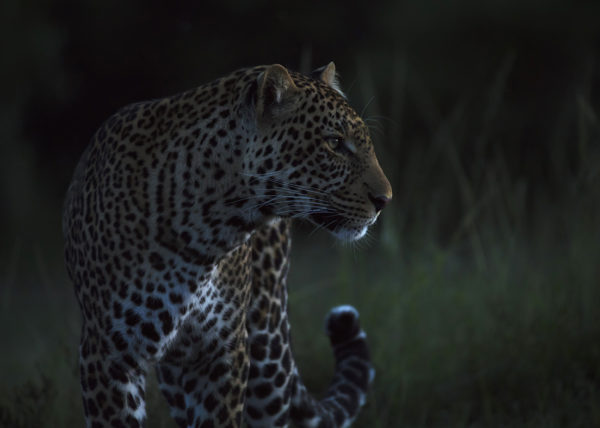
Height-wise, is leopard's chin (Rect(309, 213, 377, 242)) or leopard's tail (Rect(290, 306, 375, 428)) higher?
leopard's chin (Rect(309, 213, 377, 242))

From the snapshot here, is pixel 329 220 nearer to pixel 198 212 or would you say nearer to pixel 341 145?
pixel 341 145

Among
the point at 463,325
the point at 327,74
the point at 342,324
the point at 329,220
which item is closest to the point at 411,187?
the point at 463,325

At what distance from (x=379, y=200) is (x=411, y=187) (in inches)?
111

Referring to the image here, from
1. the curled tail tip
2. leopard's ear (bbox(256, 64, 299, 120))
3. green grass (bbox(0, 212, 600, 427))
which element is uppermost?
leopard's ear (bbox(256, 64, 299, 120))

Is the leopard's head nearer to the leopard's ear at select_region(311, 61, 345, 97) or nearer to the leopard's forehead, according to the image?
the leopard's forehead

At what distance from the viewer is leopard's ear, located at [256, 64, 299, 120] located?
3635 millimetres

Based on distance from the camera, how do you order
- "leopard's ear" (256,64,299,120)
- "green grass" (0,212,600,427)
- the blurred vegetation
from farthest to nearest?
the blurred vegetation → "green grass" (0,212,600,427) → "leopard's ear" (256,64,299,120)

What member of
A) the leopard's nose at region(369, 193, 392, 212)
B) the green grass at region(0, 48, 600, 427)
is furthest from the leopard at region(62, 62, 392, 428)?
the green grass at region(0, 48, 600, 427)

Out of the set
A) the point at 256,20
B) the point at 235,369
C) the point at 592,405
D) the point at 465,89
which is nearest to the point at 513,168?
the point at 465,89

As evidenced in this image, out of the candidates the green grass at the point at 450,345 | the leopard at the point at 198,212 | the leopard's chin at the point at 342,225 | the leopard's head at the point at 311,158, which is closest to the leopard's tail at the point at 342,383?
the green grass at the point at 450,345

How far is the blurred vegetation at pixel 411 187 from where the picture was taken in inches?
221

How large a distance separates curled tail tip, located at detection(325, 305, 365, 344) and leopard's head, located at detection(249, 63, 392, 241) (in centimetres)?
126

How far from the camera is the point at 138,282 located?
12.6ft

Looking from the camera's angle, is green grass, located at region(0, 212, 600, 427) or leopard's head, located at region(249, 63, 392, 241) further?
green grass, located at region(0, 212, 600, 427)
